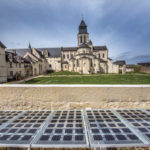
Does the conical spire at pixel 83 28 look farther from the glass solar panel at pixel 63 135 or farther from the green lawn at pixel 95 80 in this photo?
the glass solar panel at pixel 63 135

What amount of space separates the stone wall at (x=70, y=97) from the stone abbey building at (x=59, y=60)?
15752mm

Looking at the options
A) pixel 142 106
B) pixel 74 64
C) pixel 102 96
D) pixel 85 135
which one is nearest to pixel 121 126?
pixel 85 135

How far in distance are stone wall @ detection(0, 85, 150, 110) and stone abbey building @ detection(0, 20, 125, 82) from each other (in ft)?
51.7

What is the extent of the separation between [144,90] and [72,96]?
2571 mm

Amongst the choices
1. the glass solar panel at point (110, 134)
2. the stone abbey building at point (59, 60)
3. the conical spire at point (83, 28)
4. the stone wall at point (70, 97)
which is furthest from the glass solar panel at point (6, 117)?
the conical spire at point (83, 28)

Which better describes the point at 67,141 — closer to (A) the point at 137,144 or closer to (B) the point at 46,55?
(A) the point at 137,144

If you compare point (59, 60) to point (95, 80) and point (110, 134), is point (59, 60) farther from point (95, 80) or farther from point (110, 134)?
point (110, 134)

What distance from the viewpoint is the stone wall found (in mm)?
3154

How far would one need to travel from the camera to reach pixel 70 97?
10.6ft

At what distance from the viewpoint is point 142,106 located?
10.4 ft

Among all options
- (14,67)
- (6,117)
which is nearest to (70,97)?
Result: (6,117)

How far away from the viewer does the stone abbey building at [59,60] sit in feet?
63.9

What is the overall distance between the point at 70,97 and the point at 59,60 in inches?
1406

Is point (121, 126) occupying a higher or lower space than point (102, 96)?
lower
